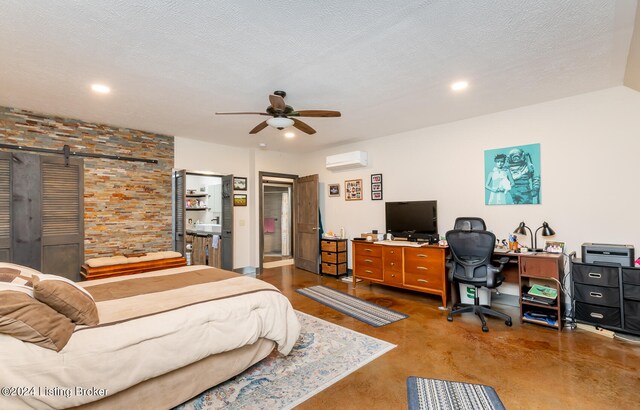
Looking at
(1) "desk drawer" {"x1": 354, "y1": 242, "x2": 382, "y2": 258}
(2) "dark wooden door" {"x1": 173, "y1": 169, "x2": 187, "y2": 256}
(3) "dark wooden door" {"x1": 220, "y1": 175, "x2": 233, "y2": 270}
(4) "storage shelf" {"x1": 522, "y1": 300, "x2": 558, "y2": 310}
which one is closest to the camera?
(4) "storage shelf" {"x1": 522, "y1": 300, "x2": 558, "y2": 310}

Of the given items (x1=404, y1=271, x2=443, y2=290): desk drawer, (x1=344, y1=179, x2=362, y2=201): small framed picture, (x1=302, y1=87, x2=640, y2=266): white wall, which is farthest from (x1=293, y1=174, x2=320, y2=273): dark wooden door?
(x1=404, y1=271, x2=443, y2=290): desk drawer

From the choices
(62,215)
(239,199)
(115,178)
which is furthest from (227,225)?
(62,215)

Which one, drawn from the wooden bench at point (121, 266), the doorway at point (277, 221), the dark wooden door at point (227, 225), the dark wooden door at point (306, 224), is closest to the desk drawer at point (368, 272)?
the dark wooden door at point (306, 224)

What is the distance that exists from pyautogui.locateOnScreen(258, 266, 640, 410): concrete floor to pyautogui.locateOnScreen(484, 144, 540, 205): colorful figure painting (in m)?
1.48

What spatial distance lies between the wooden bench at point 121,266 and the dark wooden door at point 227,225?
1.21 metres

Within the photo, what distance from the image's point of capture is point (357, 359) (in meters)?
2.61

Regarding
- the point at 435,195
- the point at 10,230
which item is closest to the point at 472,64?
the point at 435,195

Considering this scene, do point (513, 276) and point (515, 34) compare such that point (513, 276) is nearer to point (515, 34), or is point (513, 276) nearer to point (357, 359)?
point (357, 359)

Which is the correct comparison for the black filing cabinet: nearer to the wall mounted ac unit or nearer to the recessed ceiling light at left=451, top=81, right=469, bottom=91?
the recessed ceiling light at left=451, top=81, right=469, bottom=91

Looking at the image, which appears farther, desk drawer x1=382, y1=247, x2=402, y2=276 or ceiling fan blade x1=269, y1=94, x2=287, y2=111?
desk drawer x1=382, y1=247, x2=402, y2=276

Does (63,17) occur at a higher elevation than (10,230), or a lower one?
higher

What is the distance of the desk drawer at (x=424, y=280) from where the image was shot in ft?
13.3

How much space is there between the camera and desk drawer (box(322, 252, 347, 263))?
18.9 feet

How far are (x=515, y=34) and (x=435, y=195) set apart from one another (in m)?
2.73
